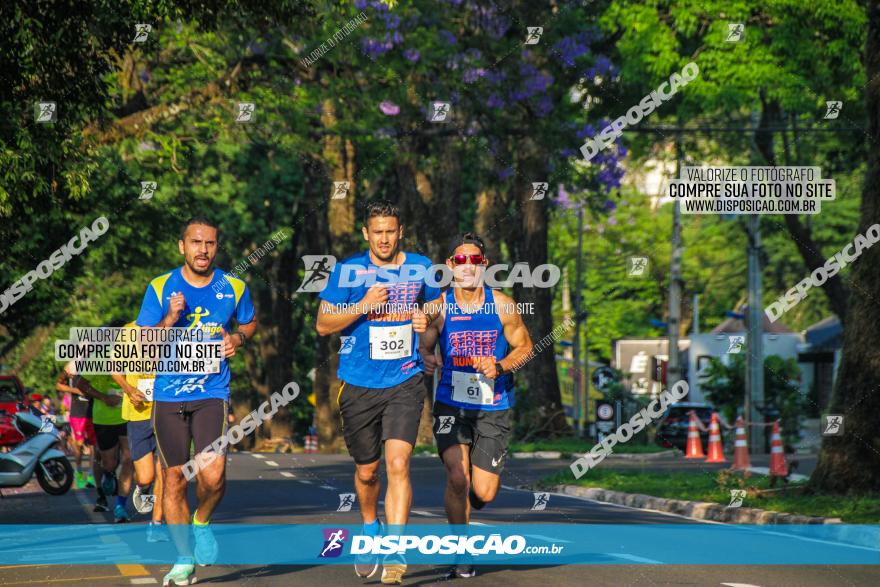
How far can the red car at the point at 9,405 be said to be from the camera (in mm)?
23859

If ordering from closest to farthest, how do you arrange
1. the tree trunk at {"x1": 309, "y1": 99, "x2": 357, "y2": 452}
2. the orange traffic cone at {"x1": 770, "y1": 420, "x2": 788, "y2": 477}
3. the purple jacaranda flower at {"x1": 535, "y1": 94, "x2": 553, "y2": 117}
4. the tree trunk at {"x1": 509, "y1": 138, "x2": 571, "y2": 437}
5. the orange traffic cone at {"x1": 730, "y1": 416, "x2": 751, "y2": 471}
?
the orange traffic cone at {"x1": 770, "y1": 420, "x2": 788, "y2": 477}, the orange traffic cone at {"x1": 730, "y1": 416, "x2": 751, "y2": 471}, the purple jacaranda flower at {"x1": 535, "y1": 94, "x2": 553, "y2": 117}, the tree trunk at {"x1": 509, "y1": 138, "x2": 571, "y2": 437}, the tree trunk at {"x1": 309, "y1": 99, "x2": 357, "y2": 452}

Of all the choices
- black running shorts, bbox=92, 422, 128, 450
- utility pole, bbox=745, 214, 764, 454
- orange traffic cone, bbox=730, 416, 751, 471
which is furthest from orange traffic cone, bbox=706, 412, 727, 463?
black running shorts, bbox=92, 422, 128, 450

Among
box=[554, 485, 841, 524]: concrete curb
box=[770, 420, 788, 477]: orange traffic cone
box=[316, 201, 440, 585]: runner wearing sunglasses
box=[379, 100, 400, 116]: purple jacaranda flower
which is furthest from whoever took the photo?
box=[379, 100, 400, 116]: purple jacaranda flower

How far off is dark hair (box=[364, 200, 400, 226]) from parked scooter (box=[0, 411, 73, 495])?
10757mm

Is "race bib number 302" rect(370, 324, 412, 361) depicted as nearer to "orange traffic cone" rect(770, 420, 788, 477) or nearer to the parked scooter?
"orange traffic cone" rect(770, 420, 788, 477)

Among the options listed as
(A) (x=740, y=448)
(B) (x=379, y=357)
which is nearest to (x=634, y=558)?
(B) (x=379, y=357)

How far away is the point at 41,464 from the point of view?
824 inches

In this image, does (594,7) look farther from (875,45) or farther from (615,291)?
(615,291)

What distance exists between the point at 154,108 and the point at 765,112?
1619 cm

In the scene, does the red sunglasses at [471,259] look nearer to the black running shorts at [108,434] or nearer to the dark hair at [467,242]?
the dark hair at [467,242]

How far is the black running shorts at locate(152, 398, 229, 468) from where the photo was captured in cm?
1001

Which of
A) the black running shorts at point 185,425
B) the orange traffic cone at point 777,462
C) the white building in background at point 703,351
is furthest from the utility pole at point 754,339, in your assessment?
the black running shorts at point 185,425

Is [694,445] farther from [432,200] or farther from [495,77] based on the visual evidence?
[495,77]

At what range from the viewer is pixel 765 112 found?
36.6 m
